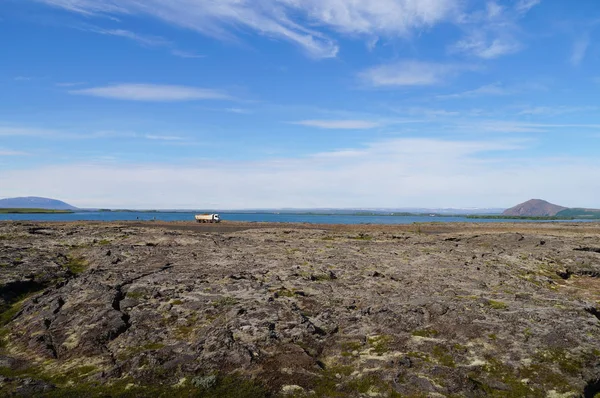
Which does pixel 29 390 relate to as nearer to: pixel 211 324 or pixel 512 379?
pixel 211 324

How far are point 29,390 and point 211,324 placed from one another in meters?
6.03

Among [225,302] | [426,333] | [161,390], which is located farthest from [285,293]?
[161,390]

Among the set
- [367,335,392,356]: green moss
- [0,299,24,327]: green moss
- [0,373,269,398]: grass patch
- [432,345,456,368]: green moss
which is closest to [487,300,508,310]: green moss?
[432,345,456,368]: green moss

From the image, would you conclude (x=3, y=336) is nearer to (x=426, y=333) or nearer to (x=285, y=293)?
(x=285, y=293)

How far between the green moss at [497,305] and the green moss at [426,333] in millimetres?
3970

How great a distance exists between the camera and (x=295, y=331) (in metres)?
14.2

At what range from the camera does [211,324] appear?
590 inches

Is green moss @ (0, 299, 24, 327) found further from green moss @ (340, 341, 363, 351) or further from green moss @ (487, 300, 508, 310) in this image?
green moss @ (487, 300, 508, 310)

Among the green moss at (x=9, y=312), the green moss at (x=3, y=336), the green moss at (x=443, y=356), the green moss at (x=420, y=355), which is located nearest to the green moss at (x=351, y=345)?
the green moss at (x=420, y=355)

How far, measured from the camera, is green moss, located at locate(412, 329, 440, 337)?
1365cm

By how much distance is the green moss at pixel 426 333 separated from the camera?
13.7 meters

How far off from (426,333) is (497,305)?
4.76 meters

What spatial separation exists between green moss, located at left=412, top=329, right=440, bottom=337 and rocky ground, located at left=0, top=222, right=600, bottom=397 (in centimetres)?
7

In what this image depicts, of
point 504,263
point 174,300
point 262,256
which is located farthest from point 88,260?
point 504,263
